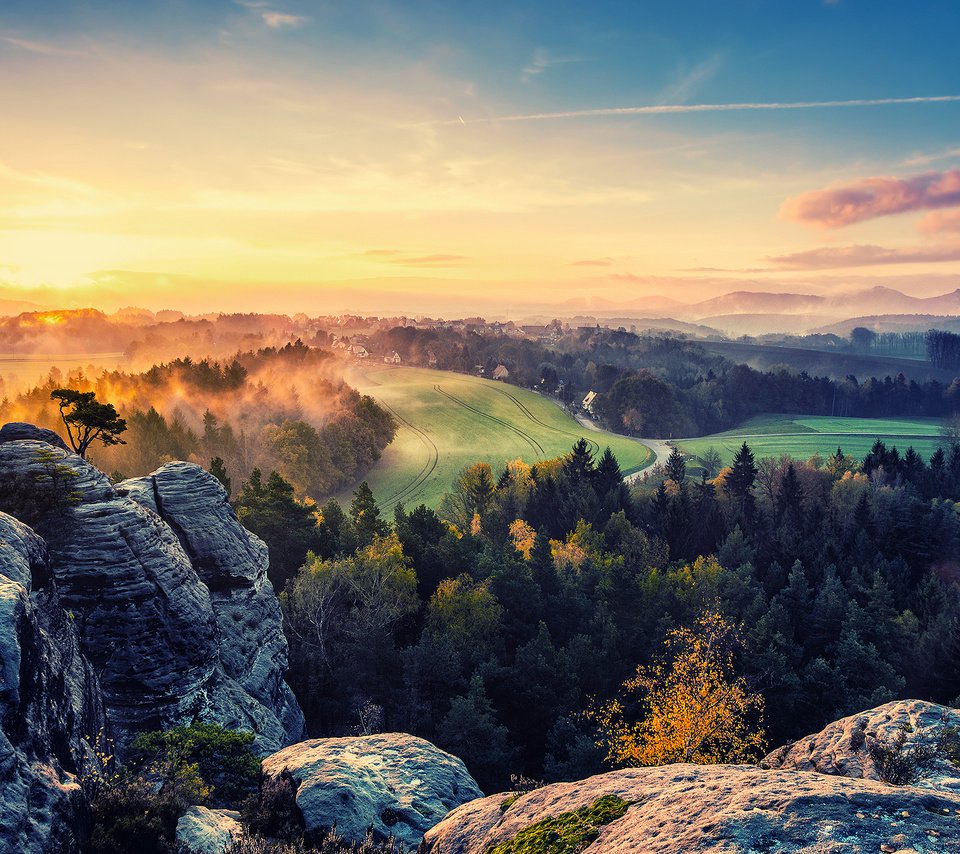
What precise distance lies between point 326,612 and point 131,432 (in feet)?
243

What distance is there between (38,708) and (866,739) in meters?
20.0

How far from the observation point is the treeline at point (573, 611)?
39.0 metres

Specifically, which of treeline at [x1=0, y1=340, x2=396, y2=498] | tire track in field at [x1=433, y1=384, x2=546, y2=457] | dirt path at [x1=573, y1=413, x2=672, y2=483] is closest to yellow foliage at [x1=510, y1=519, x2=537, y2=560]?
treeline at [x1=0, y1=340, x2=396, y2=498]

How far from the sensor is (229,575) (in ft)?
98.5

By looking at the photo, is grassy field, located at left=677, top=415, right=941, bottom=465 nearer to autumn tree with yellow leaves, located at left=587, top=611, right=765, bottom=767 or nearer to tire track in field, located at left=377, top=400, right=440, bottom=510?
tire track in field, located at left=377, top=400, right=440, bottom=510

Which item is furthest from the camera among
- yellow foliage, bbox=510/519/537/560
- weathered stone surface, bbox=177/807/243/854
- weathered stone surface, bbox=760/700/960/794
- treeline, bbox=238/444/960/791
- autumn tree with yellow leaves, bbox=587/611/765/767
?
yellow foliage, bbox=510/519/537/560

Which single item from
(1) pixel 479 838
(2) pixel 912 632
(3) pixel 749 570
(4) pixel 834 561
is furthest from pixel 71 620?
(4) pixel 834 561

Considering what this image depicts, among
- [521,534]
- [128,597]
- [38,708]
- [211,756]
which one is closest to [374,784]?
[211,756]

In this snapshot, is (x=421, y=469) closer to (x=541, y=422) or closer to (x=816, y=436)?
(x=541, y=422)

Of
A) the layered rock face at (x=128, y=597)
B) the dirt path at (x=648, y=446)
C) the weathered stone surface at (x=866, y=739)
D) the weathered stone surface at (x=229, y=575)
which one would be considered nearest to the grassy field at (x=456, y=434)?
the dirt path at (x=648, y=446)

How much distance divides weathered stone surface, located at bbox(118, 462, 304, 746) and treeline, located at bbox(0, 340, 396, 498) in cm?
6717

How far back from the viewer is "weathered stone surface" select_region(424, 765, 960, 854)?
8125 millimetres

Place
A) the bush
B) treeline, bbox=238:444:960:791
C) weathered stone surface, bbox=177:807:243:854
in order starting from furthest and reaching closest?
treeline, bbox=238:444:960:791 < the bush < weathered stone surface, bbox=177:807:243:854

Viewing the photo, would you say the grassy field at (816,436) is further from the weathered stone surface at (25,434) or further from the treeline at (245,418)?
the weathered stone surface at (25,434)
